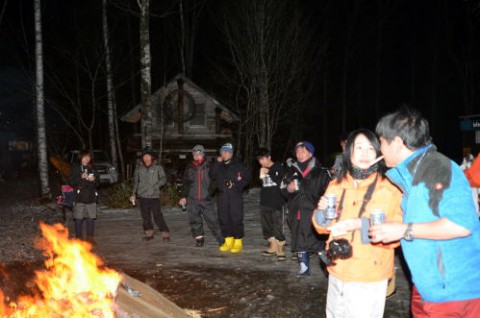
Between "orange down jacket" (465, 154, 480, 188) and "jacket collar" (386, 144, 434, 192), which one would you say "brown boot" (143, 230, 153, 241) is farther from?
"jacket collar" (386, 144, 434, 192)

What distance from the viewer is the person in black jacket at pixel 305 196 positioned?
21.3 ft

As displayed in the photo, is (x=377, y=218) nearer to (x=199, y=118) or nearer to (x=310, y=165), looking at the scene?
(x=310, y=165)

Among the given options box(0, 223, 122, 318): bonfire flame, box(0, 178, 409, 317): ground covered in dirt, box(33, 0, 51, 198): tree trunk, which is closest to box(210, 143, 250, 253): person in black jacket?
box(0, 178, 409, 317): ground covered in dirt

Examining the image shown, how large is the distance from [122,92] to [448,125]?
28728 millimetres

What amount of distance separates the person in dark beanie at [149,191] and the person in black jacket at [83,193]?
0.81m

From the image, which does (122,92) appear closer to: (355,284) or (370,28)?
(370,28)

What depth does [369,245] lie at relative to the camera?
3.48m

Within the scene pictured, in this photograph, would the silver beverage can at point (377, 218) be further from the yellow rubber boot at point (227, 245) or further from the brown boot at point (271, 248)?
the yellow rubber boot at point (227, 245)

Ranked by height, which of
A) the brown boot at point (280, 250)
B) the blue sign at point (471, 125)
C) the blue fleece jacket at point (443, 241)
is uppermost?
the blue sign at point (471, 125)

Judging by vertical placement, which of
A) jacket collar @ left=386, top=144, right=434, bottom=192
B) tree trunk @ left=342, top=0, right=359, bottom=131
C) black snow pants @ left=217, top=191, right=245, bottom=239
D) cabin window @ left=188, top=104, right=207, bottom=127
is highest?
tree trunk @ left=342, top=0, right=359, bottom=131

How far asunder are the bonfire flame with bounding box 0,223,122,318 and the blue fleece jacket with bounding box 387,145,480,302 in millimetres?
2308

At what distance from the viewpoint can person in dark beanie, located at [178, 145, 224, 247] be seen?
9109 mm

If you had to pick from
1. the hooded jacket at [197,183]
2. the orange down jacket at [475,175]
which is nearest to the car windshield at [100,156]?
the hooded jacket at [197,183]

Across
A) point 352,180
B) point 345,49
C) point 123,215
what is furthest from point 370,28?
point 352,180
